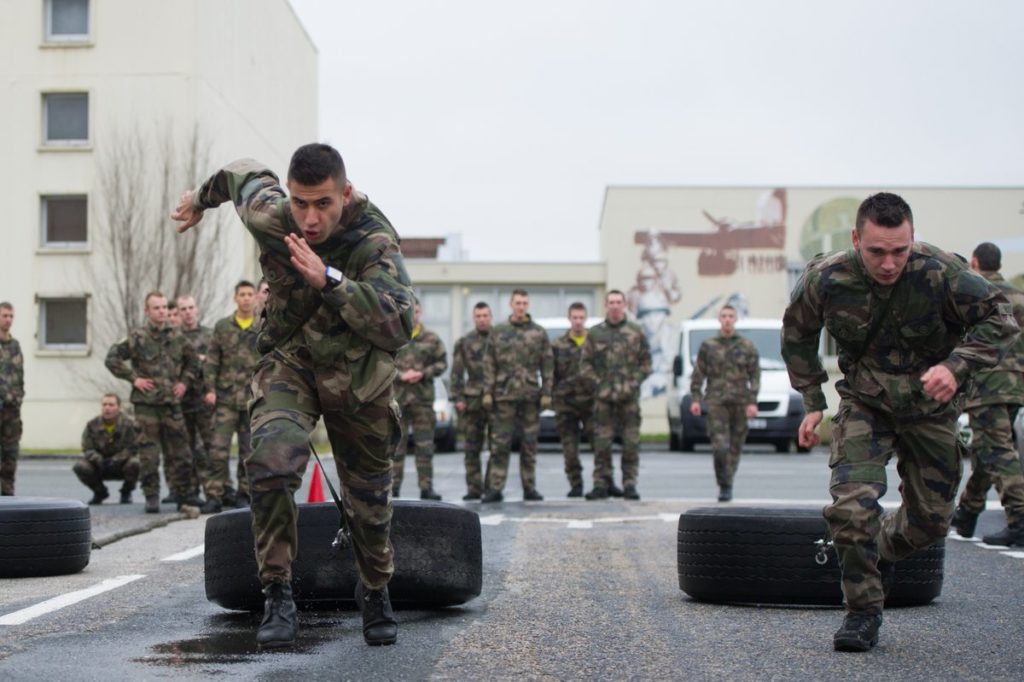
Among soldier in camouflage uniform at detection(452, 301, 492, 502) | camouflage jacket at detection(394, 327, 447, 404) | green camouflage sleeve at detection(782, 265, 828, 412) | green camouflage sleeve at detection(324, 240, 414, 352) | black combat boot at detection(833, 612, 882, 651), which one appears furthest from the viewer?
soldier in camouflage uniform at detection(452, 301, 492, 502)

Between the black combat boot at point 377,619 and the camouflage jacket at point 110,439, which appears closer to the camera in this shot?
the black combat boot at point 377,619

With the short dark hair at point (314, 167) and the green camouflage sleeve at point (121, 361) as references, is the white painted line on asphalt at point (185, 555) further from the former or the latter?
the short dark hair at point (314, 167)

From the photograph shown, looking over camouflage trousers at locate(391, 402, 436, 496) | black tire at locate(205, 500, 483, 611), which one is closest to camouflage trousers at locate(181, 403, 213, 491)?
camouflage trousers at locate(391, 402, 436, 496)

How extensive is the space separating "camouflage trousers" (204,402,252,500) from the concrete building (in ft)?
78.2

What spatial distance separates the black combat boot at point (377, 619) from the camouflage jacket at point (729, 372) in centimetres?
1068

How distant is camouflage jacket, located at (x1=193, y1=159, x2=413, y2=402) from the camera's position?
5812 millimetres

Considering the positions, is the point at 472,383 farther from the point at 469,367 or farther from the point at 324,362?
the point at 324,362

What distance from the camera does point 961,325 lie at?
6.34 m

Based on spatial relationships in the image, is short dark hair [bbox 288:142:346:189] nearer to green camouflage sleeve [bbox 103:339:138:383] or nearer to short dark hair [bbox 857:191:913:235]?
short dark hair [bbox 857:191:913:235]

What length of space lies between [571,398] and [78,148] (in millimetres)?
24524

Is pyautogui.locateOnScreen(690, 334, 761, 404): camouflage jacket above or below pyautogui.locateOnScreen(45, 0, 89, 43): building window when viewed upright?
below

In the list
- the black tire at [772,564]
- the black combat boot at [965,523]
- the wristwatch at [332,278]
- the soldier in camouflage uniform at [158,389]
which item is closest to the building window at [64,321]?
the soldier in camouflage uniform at [158,389]

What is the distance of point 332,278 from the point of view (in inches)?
219

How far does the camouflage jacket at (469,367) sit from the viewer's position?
55.6 feet
